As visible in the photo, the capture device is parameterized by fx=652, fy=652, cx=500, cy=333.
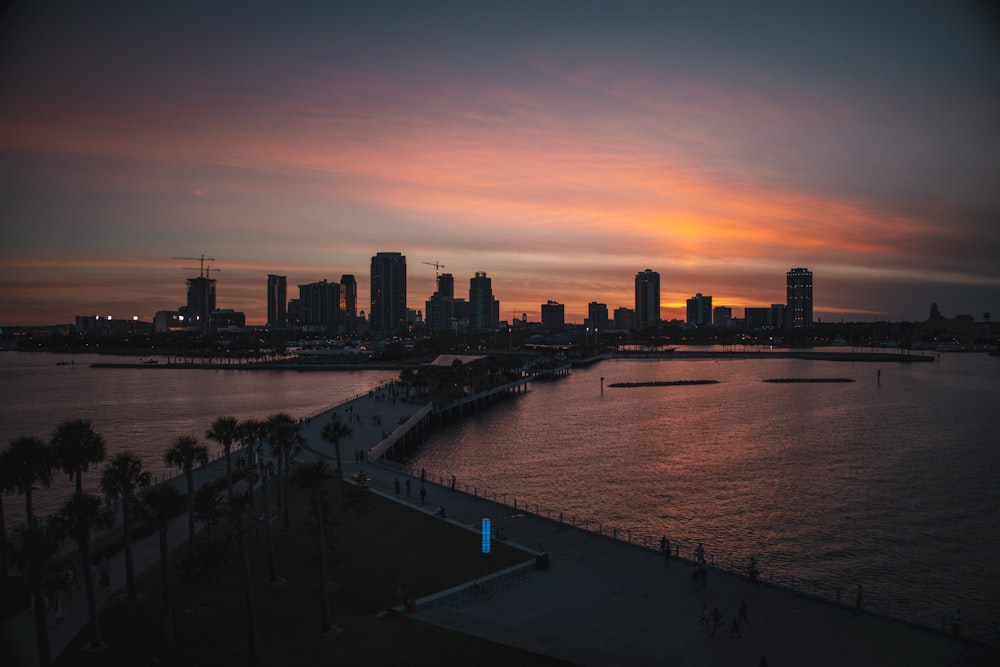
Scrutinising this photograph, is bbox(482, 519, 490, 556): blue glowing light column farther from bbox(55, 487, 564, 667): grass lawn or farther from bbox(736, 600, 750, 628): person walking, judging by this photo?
bbox(736, 600, 750, 628): person walking

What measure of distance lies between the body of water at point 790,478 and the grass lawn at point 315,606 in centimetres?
1171

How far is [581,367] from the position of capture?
16225 centimetres

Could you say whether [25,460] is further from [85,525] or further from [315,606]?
[315,606]

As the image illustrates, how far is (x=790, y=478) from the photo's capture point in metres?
43.8

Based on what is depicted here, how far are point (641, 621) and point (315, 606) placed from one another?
32.8ft

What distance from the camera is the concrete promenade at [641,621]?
17.5 meters

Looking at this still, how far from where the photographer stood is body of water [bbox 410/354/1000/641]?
28.0 m

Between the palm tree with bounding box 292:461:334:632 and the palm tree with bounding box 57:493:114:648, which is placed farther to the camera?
the palm tree with bounding box 292:461:334:632

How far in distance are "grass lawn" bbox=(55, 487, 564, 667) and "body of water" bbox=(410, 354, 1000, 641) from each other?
11.7 m

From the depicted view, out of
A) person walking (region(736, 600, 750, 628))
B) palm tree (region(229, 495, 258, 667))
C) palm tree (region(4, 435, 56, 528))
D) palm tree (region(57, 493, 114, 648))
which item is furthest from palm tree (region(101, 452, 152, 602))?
person walking (region(736, 600, 750, 628))

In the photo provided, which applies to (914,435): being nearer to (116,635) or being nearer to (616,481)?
(616,481)

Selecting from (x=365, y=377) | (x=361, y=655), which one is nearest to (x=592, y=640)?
(x=361, y=655)

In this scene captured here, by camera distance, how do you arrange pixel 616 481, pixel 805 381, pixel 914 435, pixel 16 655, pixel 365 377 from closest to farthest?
pixel 16 655 → pixel 616 481 → pixel 914 435 → pixel 805 381 → pixel 365 377

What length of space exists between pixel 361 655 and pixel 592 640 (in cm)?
631
